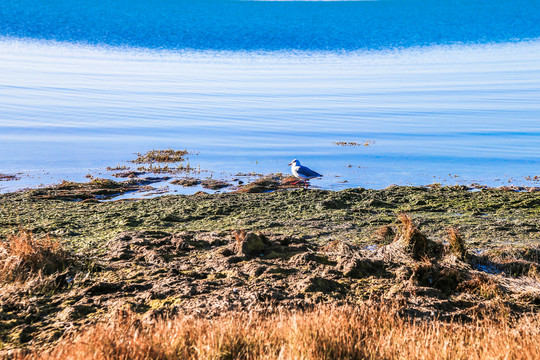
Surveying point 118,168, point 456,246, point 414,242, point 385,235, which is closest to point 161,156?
point 118,168


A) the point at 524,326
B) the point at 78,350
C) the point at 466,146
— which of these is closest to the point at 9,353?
the point at 78,350

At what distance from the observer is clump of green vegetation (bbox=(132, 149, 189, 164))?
21.3m

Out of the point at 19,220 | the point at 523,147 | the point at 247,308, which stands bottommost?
the point at 19,220

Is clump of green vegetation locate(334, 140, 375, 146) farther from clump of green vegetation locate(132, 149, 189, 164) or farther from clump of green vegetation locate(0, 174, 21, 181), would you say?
clump of green vegetation locate(0, 174, 21, 181)

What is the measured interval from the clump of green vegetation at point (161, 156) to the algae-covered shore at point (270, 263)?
9.52m

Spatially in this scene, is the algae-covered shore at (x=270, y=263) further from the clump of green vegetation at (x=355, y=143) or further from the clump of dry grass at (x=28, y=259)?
the clump of green vegetation at (x=355, y=143)

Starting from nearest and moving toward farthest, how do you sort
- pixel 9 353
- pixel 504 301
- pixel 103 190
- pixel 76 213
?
pixel 9 353, pixel 504 301, pixel 76 213, pixel 103 190

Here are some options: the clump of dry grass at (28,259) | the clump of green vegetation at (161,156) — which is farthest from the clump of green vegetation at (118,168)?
the clump of dry grass at (28,259)

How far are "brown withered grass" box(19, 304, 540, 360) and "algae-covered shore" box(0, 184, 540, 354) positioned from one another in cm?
72

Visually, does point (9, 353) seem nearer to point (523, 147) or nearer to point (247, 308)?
point (247, 308)

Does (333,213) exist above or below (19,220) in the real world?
above

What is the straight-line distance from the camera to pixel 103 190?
14.9 m

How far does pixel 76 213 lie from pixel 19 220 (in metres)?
1.22

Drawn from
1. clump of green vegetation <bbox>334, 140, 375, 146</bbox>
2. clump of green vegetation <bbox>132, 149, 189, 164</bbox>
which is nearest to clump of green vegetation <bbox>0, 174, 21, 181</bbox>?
clump of green vegetation <bbox>132, 149, 189, 164</bbox>
